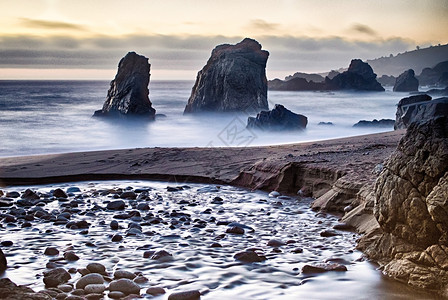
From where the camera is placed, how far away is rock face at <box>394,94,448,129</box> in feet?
52.6

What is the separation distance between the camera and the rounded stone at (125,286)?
457 centimetres

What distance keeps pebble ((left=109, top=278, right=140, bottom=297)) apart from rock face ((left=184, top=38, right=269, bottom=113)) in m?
31.5

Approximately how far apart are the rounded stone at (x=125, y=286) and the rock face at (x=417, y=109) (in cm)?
1263

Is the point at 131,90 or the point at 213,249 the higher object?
the point at 131,90

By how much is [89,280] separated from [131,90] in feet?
95.6

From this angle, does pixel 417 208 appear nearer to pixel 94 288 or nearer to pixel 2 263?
pixel 94 288

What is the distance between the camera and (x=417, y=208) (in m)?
4.84

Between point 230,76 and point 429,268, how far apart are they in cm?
3251

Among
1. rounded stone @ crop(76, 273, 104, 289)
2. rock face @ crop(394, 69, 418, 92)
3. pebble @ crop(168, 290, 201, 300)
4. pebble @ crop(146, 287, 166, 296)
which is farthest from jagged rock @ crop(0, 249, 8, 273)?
rock face @ crop(394, 69, 418, 92)

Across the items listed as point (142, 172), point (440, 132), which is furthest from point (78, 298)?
point (142, 172)

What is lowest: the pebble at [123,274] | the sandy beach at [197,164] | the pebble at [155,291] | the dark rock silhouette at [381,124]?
the pebble at [155,291]

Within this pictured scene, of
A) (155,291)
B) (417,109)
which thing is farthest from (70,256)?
(417,109)

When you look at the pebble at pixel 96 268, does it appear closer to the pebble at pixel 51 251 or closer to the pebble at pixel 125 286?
the pebble at pixel 125 286

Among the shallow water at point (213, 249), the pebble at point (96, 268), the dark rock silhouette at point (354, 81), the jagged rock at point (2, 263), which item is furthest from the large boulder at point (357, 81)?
the jagged rock at point (2, 263)
